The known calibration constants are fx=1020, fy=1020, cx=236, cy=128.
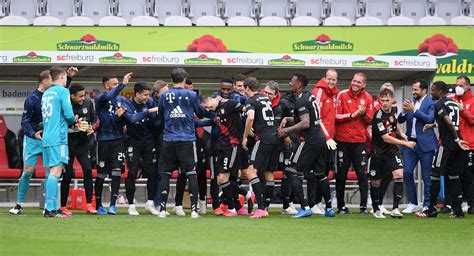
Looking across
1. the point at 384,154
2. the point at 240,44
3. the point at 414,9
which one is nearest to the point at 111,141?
the point at 384,154

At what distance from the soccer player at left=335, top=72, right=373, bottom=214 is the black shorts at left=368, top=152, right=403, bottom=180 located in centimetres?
18

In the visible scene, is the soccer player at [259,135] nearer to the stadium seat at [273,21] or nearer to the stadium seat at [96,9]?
the stadium seat at [273,21]

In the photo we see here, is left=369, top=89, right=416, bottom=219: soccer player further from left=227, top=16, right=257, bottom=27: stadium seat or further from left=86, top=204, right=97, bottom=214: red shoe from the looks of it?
left=227, top=16, right=257, bottom=27: stadium seat

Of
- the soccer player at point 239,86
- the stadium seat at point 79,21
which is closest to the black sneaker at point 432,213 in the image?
the soccer player at point 239,86

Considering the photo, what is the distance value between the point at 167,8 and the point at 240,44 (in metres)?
5.22

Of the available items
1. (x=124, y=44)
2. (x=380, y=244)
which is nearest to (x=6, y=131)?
(x=124, y=44)

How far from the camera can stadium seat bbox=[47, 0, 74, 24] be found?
79.0ft

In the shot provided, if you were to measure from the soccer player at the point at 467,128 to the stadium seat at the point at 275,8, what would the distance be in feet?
31.2

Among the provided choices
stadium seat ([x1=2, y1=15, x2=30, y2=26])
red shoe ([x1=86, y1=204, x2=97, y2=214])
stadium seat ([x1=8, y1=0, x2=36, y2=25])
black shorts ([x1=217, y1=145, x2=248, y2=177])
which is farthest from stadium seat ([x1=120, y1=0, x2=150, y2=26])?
black shorts ([x1=217, y1=145, x2=248, y2=177])

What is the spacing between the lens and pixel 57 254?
29.6 feet

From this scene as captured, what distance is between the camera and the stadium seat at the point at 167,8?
80.6ft

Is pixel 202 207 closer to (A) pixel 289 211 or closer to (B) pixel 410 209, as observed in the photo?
(A) pixel 289 211

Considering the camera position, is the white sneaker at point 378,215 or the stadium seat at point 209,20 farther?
the stadium seat at point 209,20

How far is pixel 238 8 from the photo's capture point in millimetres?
25078
